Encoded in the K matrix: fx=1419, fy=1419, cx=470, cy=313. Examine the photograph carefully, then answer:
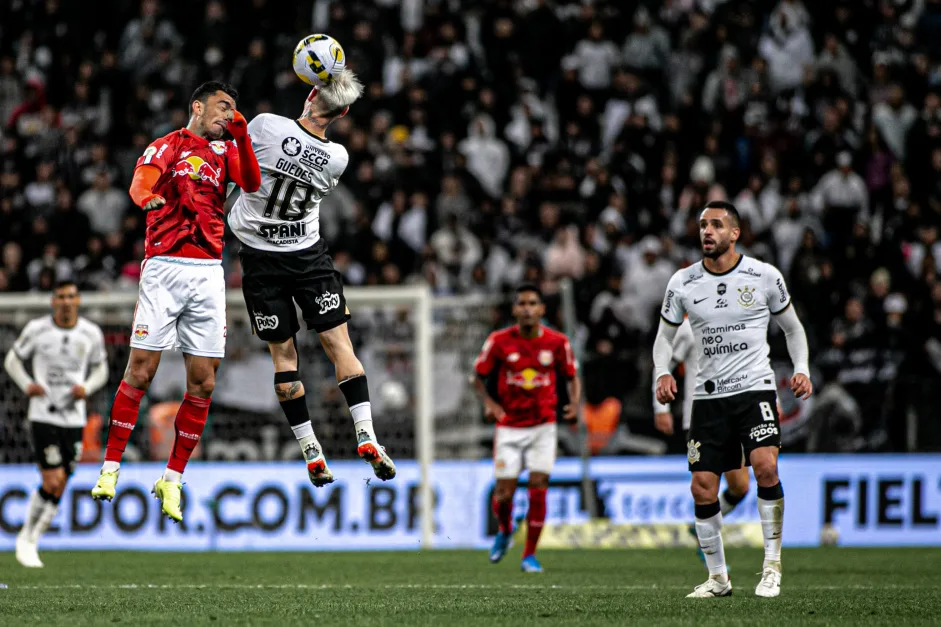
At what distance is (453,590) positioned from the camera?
1041 centimetres

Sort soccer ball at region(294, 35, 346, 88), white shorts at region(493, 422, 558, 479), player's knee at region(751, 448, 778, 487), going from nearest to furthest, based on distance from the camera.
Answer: soccer ball at region(294, 35, 346, 88), player's knee at region(751, 448, 778, 487), white shorts at region(493, 422, 558, 479)

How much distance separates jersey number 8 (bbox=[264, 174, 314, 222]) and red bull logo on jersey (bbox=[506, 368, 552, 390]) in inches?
188

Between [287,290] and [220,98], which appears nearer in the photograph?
[220,98]

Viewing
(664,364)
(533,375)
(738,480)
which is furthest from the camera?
(533,375)

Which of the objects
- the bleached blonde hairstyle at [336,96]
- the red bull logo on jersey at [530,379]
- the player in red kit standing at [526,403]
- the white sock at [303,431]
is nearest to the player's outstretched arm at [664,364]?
the white sock at [303,431]

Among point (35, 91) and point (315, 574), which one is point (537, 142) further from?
point (315, 574)

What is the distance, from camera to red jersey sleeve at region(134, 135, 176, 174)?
9055 millimetres

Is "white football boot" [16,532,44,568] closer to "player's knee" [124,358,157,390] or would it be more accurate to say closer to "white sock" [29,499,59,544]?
"white sock" [29,499,59,544]

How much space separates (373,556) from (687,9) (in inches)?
454

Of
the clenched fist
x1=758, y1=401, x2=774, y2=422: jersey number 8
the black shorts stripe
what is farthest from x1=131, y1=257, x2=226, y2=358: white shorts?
x1=758, y1=401, x2=774, y2=422: jersey number 8

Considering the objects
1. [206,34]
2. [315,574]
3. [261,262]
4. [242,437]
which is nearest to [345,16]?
[206,34]

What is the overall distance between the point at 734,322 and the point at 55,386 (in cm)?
756

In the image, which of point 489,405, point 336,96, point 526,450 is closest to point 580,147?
point 489,405

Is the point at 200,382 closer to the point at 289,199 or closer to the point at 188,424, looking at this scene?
the point at 188,424
